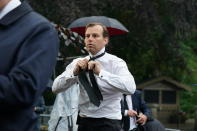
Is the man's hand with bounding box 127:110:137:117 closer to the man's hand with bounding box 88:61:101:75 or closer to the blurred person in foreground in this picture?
the blurred person in foreground

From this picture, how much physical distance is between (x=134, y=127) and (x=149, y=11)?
37.6ft

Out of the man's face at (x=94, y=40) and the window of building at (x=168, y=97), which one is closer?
the man's face at (x=94, y=40)

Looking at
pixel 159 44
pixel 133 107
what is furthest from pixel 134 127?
pixel 159 44

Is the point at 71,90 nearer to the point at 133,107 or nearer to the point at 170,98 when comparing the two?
the point at 133,107

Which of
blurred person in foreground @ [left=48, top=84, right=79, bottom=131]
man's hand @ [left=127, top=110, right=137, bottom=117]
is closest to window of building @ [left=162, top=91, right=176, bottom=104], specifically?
man's hand @ [left=127, top=110, right=137, bottom=117]

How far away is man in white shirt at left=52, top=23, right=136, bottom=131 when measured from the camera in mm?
5402

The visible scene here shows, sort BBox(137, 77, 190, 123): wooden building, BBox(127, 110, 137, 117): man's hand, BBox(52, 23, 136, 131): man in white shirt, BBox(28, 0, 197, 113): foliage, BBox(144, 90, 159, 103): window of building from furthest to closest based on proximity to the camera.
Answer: BBox(144, 90, 159, 103): window of building → BBox(137, 77, 190, 123): wooden building → BBox(28, 0, 197, 113): foliage → BBox(127, 110, 137, 117): man's hand → BBox(52, 23, 136, 131): man in white shirt

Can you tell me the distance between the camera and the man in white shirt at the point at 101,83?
213 inches

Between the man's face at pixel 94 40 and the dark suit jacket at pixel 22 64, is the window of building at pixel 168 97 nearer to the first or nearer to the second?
the man's face at pixel 94 40

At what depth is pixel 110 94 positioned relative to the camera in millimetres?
5570

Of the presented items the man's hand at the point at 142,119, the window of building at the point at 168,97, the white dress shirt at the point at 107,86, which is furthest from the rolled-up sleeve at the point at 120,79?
the window of building at the point at 168,97

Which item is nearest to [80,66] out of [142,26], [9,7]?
[9,7]

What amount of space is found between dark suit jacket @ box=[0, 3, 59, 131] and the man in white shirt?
2.45 m

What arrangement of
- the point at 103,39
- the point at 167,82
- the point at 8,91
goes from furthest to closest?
the point at 167,82
the point at 103,39
the point at 8,91
